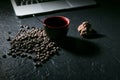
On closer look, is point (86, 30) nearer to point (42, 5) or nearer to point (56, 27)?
point (56, 27)

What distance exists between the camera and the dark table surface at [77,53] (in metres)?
0.85

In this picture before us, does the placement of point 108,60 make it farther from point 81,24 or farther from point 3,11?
point 3,11

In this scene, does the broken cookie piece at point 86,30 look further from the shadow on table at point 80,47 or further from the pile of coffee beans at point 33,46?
the pile of coffee beans at point 33,46

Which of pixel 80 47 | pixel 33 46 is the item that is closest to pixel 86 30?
pixel 80 47

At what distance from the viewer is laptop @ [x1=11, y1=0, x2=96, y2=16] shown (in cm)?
117

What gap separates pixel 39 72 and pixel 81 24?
0.34 metres

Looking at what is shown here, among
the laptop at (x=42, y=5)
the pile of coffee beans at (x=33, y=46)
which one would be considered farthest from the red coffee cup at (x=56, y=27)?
the laptop at (x=42, y=5)

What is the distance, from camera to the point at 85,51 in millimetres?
967

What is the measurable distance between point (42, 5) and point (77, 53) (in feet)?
1.25

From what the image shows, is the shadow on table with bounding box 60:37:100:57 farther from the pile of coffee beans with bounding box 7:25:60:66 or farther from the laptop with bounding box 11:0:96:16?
the laptop with bounding box 11:0:96:16

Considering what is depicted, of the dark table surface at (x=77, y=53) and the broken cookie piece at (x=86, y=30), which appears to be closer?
the dark table surface at (x=77, y=53)

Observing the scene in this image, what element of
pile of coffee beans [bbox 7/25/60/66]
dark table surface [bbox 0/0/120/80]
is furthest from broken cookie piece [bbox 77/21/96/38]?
pile of coffee beans [bbox 7/25/60/66]

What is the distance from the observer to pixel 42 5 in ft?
4.02

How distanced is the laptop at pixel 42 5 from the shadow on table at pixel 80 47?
239 mm
